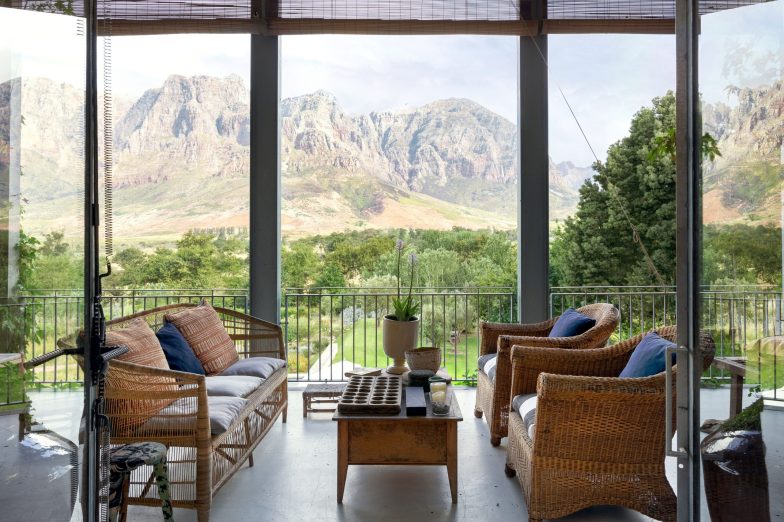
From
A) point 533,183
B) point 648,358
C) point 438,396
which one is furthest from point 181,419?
point 533,183

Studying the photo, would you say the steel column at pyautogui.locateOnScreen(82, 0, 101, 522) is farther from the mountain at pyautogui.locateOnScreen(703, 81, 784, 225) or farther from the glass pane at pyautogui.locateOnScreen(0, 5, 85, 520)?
the mountain at pyautogui.locateOnScreen(703, 81, 784, 225)

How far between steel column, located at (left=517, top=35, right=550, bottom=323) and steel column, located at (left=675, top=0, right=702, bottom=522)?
128 inches

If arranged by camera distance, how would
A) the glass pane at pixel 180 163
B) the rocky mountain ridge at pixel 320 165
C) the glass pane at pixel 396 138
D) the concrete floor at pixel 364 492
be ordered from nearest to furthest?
1. the concrete floor at pixel 364 492
2. the glass pane at pixel 180 163
3. the rocky mountain ridge at pixel 320 165
4. the glass pane at pixel 396 138

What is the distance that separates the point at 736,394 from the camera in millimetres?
1480

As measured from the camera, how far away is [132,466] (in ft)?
7.00

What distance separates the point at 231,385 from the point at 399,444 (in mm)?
957

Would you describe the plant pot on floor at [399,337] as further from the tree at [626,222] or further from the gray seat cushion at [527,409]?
the tree at [626,222]

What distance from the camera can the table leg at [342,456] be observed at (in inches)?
Answer: 110

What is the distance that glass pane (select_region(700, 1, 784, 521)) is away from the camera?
135cm

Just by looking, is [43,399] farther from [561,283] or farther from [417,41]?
[417,41]

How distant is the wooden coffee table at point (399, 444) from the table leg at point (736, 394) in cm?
143

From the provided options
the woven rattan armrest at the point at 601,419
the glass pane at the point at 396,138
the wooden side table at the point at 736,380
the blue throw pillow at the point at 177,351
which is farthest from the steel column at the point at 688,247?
the glass pane at the point at 396,138

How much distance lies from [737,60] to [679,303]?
2.02ft

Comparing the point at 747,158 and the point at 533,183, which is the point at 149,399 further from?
the point at 533,183
